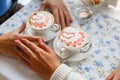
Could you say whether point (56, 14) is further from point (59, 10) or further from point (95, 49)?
point (95, 49)

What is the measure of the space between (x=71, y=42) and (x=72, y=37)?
0.07 feet

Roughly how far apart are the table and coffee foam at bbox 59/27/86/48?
2.7 inches

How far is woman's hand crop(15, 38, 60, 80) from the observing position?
0.81 metres

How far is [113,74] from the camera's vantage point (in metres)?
0.80

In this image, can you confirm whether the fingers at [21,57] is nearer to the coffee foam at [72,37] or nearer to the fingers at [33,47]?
the fingers at [33,47]

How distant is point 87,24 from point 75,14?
0.07 meters

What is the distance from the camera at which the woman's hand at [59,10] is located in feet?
3.13

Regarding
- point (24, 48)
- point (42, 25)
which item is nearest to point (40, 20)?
point (42, 25)

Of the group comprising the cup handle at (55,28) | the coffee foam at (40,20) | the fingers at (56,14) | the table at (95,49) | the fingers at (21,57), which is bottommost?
the table at (95,49)

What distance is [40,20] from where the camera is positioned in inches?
34.7

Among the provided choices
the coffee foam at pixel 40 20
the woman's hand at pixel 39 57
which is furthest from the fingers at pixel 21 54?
the coffee foam at pixel 40 20

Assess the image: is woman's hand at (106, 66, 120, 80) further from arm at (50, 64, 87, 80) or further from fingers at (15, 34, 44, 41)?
fingers at (15, 34, 44, 41)

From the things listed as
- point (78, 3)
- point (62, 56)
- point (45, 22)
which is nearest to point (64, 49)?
point (62, 56)

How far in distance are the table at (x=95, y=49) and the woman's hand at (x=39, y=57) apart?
0.03 meters
